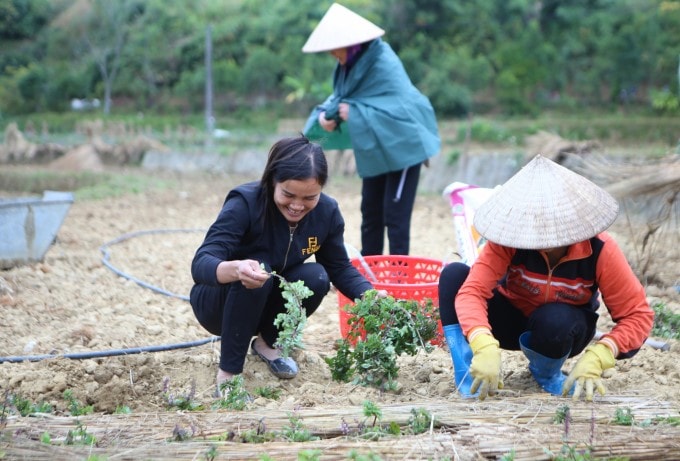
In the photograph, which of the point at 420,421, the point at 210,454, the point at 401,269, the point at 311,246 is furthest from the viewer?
the point at 401,269

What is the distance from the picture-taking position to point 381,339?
125 inches

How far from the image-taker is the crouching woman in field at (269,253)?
302 centimetres

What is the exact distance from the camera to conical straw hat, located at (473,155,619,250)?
275cm

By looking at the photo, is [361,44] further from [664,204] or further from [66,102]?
[66,102]

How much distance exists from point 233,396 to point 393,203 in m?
2.32

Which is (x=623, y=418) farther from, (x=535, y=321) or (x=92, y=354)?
(x=92, y=354)

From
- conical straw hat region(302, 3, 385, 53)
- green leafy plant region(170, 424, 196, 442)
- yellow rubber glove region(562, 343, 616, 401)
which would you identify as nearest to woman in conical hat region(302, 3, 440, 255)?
conical straw hat region(302, 3, 385, 53)

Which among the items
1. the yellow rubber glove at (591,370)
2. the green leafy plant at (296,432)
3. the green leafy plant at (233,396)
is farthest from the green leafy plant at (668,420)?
the green leafy plant at (233,396)

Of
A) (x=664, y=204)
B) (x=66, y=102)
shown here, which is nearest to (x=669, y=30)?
(x=664, y=204)

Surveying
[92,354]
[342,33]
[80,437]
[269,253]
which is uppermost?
[342,33]

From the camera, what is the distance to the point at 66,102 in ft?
96.6

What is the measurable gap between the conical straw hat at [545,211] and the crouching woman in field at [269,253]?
2.21 ft

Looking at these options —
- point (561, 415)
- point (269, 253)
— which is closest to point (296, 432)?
point (561, 415)

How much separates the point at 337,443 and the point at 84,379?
4.79 ft
